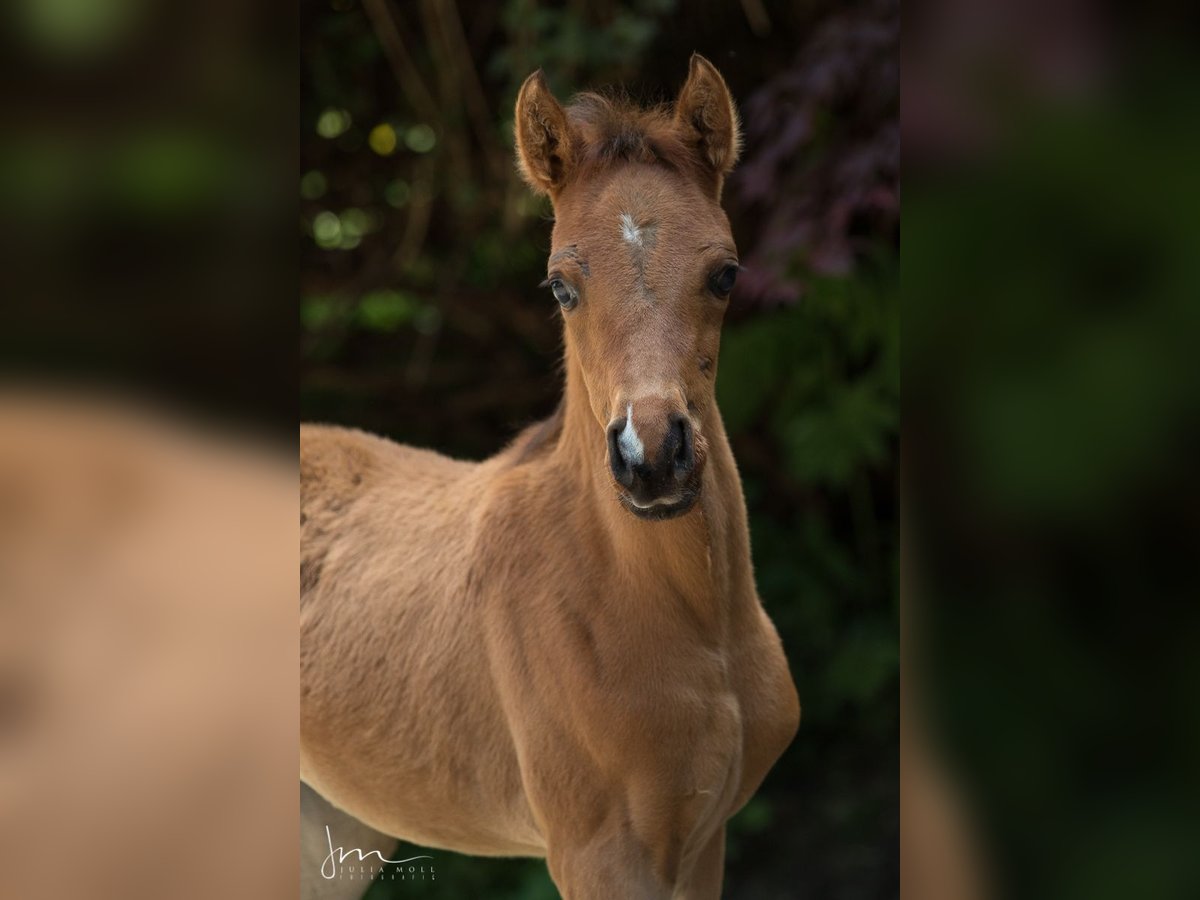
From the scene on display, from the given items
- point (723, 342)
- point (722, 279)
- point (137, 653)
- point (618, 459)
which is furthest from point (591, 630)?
point (723, 342)

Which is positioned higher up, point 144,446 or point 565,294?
point 565,294

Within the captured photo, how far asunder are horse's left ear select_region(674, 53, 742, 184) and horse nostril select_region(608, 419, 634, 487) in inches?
24.0

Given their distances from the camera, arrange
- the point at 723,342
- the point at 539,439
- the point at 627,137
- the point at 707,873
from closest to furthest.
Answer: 1. the point at 627,137
2. the point at 707,873
3. the point at 539,439
4. the point at 723,342

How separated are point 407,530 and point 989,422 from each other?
1.98 meters

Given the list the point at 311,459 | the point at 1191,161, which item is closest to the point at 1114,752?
the point at 1191,161

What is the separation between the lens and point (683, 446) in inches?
63.5

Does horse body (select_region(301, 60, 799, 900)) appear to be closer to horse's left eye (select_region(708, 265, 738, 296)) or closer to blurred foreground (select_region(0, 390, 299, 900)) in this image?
horse's left eye (select_region(708, 265, 738, 296))

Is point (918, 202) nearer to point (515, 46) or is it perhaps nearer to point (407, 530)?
point (407, 530)

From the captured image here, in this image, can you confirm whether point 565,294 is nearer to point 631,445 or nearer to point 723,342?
point 631,445

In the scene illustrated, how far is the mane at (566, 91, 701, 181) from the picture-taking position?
6.28 ft

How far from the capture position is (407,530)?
2506mm

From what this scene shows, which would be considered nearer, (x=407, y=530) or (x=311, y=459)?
(x=407, y=530)

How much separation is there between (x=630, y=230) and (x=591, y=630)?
675mm

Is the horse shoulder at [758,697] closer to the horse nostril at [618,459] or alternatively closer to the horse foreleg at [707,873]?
the horse foreleg at [707,873]
